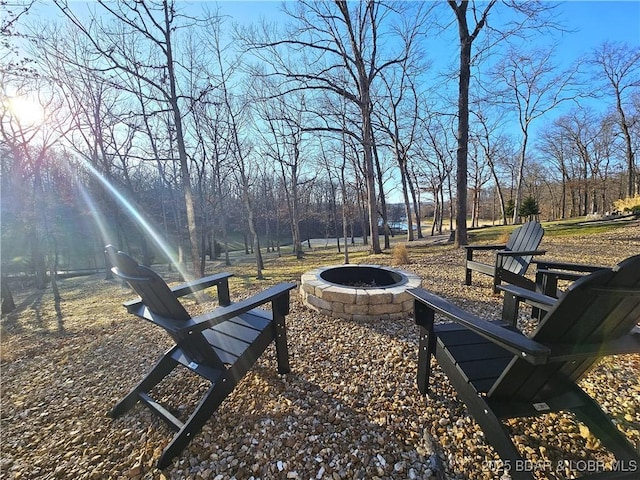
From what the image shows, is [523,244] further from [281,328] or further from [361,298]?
[281,328]

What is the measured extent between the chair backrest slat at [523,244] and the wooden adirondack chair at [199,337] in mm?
3383

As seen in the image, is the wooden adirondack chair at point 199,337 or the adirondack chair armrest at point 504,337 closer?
the adirondack chair armrest at point 504,337

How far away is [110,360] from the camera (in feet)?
9.51

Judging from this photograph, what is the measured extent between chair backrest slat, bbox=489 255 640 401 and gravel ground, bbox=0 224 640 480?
522 millimetres

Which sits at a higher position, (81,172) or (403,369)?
(81,172)

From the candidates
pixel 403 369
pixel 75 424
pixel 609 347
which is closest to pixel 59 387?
pixel 75 424

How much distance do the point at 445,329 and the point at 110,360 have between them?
3.50 metres

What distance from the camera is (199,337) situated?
1555 mm

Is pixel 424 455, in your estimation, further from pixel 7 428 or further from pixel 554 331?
pixel 7 428

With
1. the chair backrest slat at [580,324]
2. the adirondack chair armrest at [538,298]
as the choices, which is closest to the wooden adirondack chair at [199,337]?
the chair backrest slat at [580,324]

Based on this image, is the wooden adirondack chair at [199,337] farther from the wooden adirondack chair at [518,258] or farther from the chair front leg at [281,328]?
the wooden adirondack chair at [518,258]

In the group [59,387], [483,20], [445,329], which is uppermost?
[483,20]

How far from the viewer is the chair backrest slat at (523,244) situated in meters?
3.51

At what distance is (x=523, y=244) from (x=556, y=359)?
3362mm
